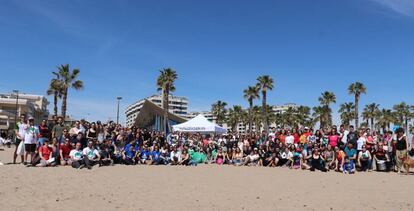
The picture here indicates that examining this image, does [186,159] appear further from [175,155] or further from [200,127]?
[200,127]

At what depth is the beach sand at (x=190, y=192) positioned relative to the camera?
6.57 m

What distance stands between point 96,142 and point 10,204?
25.9ft

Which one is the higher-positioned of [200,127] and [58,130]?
[200,127]

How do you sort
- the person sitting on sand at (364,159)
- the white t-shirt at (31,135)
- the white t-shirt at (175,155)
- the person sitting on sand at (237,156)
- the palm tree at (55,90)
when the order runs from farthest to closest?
the palm tree at (55,90) → the person sitting on sand at (237,156) → the white t-shirt at (175,155) → the person sitting on sand at (364,159) → the white t-shirt at (31,135)

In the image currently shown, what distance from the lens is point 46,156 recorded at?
492 inches

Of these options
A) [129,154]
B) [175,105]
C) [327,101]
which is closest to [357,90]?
[327,101]

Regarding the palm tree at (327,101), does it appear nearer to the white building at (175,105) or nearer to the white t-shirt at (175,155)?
the white t-shirt at (175,155)

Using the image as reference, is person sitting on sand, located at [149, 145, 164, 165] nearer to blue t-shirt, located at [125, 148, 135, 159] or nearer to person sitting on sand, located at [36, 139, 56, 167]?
blue t-shirt, located at [125, 148, 135, 159]

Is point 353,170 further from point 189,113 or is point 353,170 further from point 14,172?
point 189,113

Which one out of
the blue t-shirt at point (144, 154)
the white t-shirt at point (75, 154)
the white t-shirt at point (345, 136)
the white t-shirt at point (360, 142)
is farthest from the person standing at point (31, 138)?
the white t-shirt at point (360, 142)

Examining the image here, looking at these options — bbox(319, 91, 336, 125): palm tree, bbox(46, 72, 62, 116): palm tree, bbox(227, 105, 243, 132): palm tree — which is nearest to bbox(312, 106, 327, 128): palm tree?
bbox(319, 91, 336, 125): palm tree

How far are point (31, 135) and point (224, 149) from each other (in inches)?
341

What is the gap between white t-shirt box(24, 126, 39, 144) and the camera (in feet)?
39.9

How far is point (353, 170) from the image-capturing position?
43.7 feet
